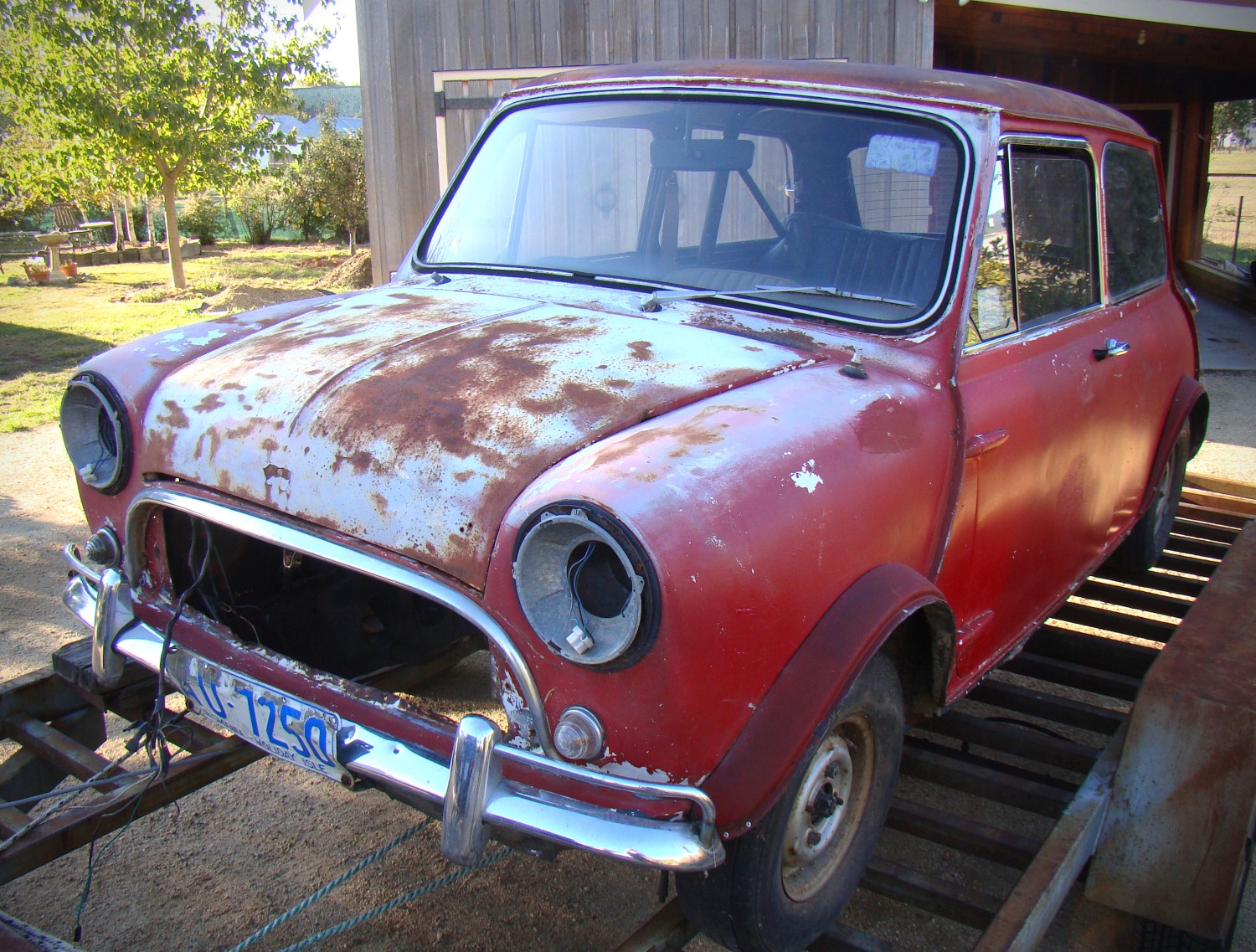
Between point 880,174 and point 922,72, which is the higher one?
point 922,72

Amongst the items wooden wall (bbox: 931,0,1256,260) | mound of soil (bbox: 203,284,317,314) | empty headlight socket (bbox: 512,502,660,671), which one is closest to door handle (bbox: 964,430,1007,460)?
empty headlight socket (bbox: 512,502,660,671)

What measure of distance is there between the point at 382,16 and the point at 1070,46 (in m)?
7.26

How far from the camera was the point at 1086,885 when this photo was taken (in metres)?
2.11

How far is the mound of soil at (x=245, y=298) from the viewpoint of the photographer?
11594 millimetres

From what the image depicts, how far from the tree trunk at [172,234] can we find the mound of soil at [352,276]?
2608 mm

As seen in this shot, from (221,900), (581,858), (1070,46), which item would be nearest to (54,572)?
(221,900)

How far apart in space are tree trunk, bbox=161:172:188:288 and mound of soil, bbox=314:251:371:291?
261cm

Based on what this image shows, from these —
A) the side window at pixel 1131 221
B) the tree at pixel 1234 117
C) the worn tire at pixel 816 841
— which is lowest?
the worn tire at pixel 816 841

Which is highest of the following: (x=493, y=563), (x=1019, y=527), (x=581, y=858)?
(x=493, y=563)

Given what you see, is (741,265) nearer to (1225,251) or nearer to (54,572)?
(54,572)

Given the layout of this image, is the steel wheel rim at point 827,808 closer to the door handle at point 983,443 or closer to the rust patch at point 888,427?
the rust patch at point 888,427

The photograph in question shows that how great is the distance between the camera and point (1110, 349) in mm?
2850

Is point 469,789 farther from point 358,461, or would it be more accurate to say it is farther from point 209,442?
point 209,442

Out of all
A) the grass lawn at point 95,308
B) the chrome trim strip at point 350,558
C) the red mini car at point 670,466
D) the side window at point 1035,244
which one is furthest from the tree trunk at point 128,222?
the side window at point 1035,244
